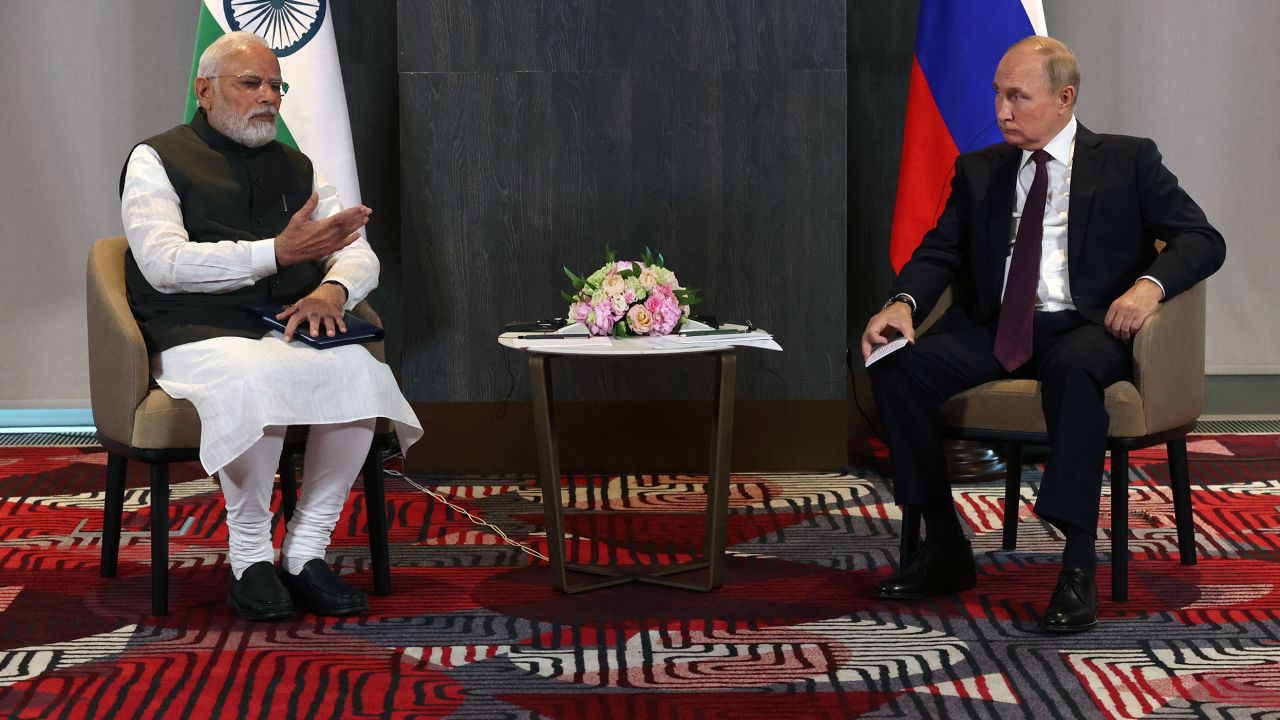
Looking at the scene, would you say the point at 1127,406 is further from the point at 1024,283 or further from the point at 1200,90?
the point at 1200,90

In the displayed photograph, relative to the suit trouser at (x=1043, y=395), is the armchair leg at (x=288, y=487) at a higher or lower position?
lower

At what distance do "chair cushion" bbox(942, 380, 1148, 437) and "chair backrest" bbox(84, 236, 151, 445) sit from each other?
193cm

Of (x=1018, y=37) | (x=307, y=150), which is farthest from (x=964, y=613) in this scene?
(x=307, y=150)

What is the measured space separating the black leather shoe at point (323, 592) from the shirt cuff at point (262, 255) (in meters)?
0.70

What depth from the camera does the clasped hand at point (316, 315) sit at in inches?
121

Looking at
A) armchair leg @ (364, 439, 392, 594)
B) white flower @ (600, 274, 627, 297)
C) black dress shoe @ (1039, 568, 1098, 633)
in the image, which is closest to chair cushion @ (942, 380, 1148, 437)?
black dress shoe @ (1039, 568, 1098, 633)

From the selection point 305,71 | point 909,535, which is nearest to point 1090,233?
point 909,535

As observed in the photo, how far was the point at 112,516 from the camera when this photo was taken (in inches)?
133

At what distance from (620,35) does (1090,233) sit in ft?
5.98

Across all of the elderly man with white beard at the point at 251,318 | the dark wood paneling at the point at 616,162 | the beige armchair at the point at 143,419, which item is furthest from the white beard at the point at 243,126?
the dark wood paneling at the point at 616,162

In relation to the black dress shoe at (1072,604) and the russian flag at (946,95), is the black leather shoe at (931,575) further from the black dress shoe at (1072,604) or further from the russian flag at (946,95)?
the russian flag at (946,95)

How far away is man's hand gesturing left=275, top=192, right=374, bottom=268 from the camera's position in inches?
121

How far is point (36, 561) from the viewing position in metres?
3.50

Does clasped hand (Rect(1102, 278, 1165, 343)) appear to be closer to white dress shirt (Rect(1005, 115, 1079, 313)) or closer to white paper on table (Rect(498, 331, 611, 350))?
white dress shirt (Rect(1005, 115, 1079, 313))
